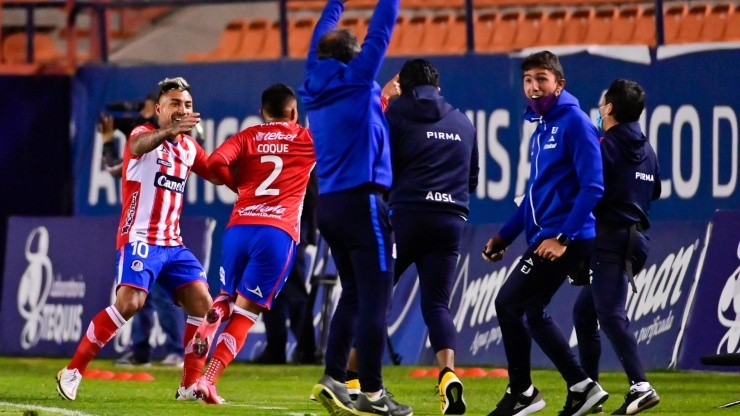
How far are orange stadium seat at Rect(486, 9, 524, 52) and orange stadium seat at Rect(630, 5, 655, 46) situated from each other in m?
1.50

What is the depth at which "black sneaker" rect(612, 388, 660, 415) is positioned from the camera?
8.89 meters

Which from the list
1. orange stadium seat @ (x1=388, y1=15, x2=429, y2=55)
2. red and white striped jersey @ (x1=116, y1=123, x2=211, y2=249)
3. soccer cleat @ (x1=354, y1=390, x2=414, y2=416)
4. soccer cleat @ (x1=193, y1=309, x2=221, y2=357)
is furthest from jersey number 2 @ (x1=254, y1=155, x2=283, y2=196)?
orange stadium seat @ (x1=388, y1=15, x2=429, y2=55)

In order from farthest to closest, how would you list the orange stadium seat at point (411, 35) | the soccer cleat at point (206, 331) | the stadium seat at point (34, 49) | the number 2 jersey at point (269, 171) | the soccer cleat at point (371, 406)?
the stadium seat at point (34, 49) < the orange stadium seat at point (411, 35) < the number 2 jersey at point (269, 171) < the soccer cleat at point (206, 331) < the soccer cleat at point (371, 406)

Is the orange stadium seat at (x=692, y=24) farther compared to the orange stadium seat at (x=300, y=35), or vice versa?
the orange stadium seat at (x=300, y=35)

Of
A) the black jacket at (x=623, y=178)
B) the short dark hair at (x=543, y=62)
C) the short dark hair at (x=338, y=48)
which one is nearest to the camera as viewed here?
the short dark hair at (x=338, y=48)

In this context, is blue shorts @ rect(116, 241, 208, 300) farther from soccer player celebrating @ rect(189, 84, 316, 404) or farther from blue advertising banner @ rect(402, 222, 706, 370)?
blue advertising banner @ rect(402, 222, 706, 370)

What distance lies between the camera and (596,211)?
947cm

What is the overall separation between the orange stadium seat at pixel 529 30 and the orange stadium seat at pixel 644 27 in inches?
45.7

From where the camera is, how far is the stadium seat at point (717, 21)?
634 inches

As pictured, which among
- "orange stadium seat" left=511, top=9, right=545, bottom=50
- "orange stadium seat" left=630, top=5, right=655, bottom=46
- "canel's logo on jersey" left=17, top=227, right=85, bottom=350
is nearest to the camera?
"canel's logo on jersey" left=17, top=227, right=85, bottom=350

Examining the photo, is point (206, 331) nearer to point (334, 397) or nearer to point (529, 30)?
point (334, 397)

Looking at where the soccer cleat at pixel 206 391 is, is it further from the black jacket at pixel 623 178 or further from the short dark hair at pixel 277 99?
the black jacket at pixel 623 178

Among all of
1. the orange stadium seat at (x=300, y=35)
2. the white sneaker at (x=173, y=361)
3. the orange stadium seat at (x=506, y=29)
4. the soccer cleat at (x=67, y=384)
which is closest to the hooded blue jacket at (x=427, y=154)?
the soccer cleat at (x=67, y=384)

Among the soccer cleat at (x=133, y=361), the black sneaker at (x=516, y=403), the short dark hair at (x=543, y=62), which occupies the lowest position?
the soccer cleat at (x=133, y=361)
